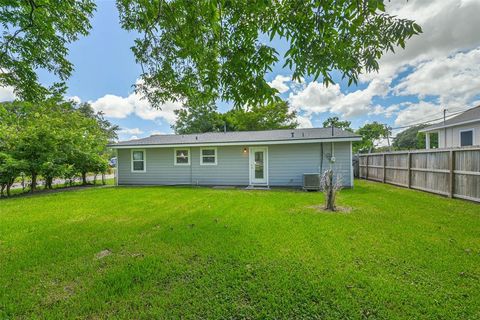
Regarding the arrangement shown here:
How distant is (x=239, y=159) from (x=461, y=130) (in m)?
12.7


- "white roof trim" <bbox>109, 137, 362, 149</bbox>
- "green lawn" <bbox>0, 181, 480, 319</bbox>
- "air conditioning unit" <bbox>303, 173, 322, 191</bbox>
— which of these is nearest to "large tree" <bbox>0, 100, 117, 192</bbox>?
"white roof trim" <bbox>109, 137, 362, 149</bbox>

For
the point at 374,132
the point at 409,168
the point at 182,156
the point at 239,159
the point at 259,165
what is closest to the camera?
the point at 409,168

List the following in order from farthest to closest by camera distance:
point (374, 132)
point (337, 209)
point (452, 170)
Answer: point (374, 132) < point (452, 170) < point (337, 209)

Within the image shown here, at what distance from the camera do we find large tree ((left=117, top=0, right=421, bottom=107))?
206 centimetres

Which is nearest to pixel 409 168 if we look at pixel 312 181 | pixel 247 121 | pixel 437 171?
pixel 437 171

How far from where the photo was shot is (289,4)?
2.38 m

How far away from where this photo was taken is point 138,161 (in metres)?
12.5

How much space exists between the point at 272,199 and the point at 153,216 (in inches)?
147

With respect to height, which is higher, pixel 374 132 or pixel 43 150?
pixel 374 132

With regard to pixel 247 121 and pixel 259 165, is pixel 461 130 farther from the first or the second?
pixel 247 121

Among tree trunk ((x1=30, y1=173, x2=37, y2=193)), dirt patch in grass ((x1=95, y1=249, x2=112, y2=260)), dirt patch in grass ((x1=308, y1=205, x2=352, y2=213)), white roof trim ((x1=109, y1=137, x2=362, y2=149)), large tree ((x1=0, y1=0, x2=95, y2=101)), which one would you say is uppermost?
large tree ((x1=0, y1=0, x2=95, y2=101))

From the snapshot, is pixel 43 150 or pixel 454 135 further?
pixel 454 135

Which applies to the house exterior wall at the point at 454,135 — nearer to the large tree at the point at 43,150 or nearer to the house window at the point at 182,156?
the house window at the point at 182,156

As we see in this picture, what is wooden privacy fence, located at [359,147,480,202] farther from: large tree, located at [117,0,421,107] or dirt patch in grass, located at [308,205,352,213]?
large tree, located at [117,0,421,107]
